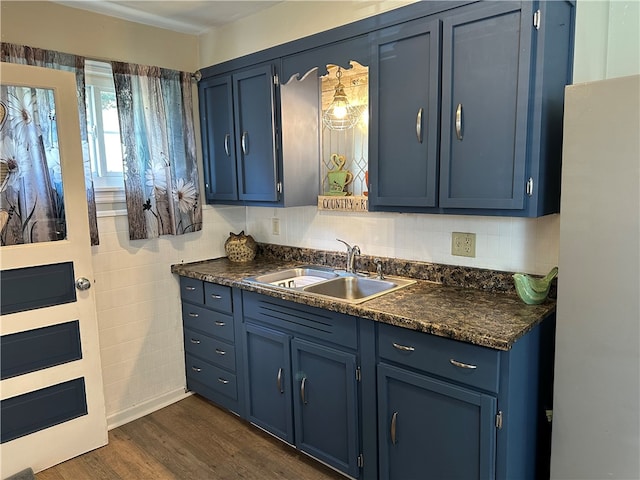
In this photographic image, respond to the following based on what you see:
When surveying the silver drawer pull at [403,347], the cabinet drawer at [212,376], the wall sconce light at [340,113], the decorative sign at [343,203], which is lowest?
the cabinet drawer at [212,376]

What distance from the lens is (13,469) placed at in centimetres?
232

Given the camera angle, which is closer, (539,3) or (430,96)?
(539,3)

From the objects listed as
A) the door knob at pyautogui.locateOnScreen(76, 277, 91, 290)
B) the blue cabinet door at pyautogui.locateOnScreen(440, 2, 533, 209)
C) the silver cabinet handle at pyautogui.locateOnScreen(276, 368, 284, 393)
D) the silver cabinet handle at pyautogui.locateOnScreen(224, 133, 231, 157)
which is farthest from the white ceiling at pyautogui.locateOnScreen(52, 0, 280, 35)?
the silver cabinet handle at pyautogui.locateOnScreen(276, 368, 284, 393)

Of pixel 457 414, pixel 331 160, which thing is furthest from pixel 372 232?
pixel 457 414

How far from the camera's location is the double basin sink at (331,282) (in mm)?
2422

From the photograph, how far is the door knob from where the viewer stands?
8.02ft

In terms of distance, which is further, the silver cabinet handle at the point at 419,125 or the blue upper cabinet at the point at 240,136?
the blue upper cabinet at the point at 240,136

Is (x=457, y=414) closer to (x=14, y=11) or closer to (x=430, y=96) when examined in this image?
(x=430, y=96)

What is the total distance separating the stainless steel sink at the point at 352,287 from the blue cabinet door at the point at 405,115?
1.59 feet

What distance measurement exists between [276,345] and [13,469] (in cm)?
146

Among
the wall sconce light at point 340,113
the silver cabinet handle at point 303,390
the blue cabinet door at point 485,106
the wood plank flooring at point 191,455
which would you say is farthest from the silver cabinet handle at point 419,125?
the wood plank flooring at point 191,455

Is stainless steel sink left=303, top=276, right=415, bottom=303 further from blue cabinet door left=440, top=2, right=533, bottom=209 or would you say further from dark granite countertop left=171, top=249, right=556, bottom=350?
blue cabinet door left=440, top=2, right=533, bottom=209

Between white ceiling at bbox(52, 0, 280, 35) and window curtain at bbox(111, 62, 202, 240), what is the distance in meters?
0.28

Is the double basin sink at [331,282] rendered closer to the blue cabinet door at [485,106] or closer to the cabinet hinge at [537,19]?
the blue cabinet door at [485,106]
